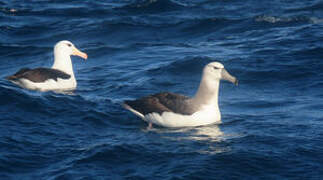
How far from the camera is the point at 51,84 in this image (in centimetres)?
1833

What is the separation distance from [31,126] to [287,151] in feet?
17.3

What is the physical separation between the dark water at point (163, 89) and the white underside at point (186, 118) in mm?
193

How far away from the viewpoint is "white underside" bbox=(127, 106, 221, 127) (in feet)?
46.3

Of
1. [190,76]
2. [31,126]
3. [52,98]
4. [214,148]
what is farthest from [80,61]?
[214,148]

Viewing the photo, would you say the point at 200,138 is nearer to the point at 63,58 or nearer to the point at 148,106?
the point at 148,106

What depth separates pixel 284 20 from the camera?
2491 cm

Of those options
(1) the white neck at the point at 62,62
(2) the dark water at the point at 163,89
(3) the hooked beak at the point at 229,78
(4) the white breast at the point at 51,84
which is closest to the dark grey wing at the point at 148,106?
(2) the dark water at the point at 163,89

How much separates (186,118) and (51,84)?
217 inches

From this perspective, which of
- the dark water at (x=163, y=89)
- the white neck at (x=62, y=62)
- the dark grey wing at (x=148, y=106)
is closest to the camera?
the dark water at (x=163, y=89)

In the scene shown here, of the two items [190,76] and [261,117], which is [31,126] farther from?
[190,76]

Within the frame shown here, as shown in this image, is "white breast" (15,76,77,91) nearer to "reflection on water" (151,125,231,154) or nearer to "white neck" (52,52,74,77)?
"white neck" (52,52,74,77)

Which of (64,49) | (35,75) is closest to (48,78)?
(35,75)

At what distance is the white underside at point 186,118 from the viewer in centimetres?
1412

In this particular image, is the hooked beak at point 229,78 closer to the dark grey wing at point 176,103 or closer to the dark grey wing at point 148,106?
the dark grey wing at point 176,103
